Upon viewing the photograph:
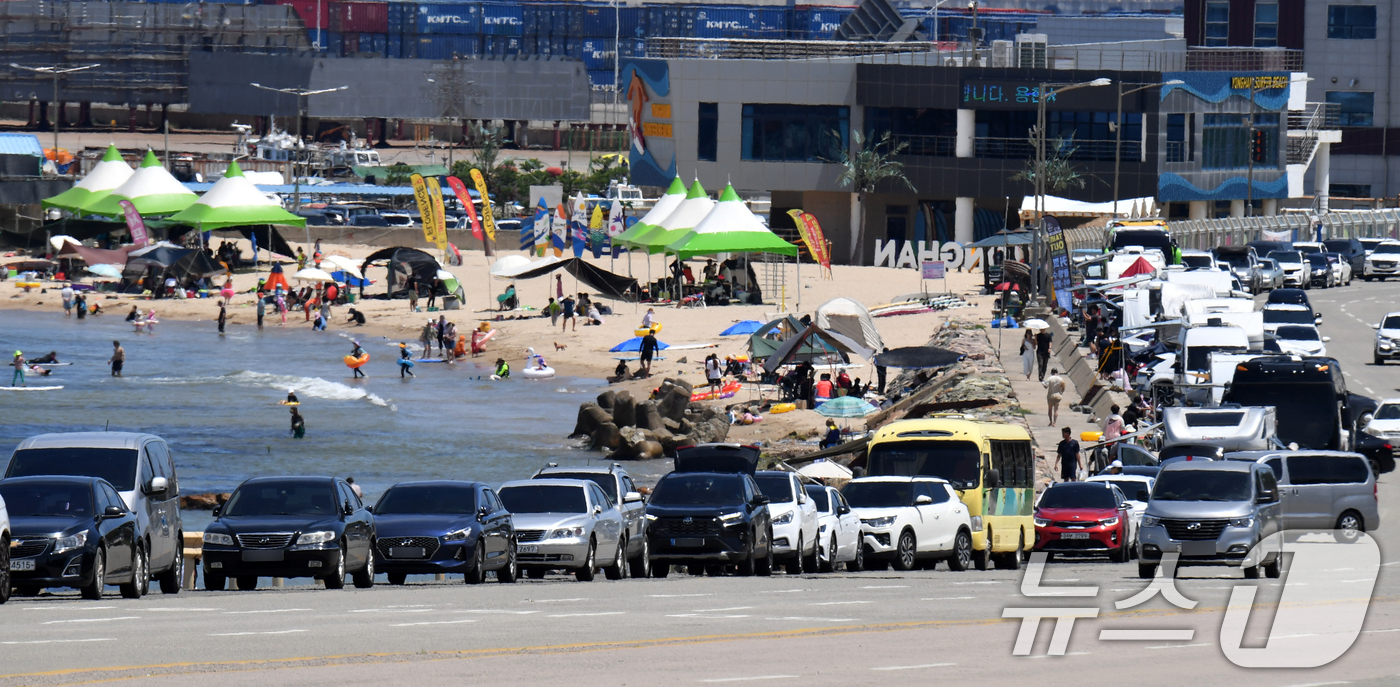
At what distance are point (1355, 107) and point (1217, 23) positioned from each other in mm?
11283

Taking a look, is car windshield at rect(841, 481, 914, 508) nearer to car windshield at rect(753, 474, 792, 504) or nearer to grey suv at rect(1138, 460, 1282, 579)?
car windshield at rect(753, 474, 792, 504)

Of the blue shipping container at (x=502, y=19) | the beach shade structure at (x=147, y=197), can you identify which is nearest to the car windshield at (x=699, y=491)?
the beach shade structure at (x=147, y=197)

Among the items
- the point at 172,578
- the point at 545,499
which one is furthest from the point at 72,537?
the point at 545,499

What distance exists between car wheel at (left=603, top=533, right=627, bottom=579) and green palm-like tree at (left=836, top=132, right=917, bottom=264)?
6975 centimetres

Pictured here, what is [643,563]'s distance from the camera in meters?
23.7

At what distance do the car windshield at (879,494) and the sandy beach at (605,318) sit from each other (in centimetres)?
2037

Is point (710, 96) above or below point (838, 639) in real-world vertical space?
above

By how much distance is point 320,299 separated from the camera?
75.6 metres

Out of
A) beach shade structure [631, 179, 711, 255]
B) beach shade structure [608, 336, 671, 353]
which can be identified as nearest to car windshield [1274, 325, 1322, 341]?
beach shade structure [608, 336, 671, 353]

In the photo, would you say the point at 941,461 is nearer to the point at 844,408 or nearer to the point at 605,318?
the point at 844,408

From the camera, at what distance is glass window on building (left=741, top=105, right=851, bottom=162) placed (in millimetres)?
93938

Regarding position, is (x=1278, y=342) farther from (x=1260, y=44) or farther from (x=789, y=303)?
(x=1260, y=44)

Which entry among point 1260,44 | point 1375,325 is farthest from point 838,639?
point 1260,44

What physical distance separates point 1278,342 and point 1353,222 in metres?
49.0
